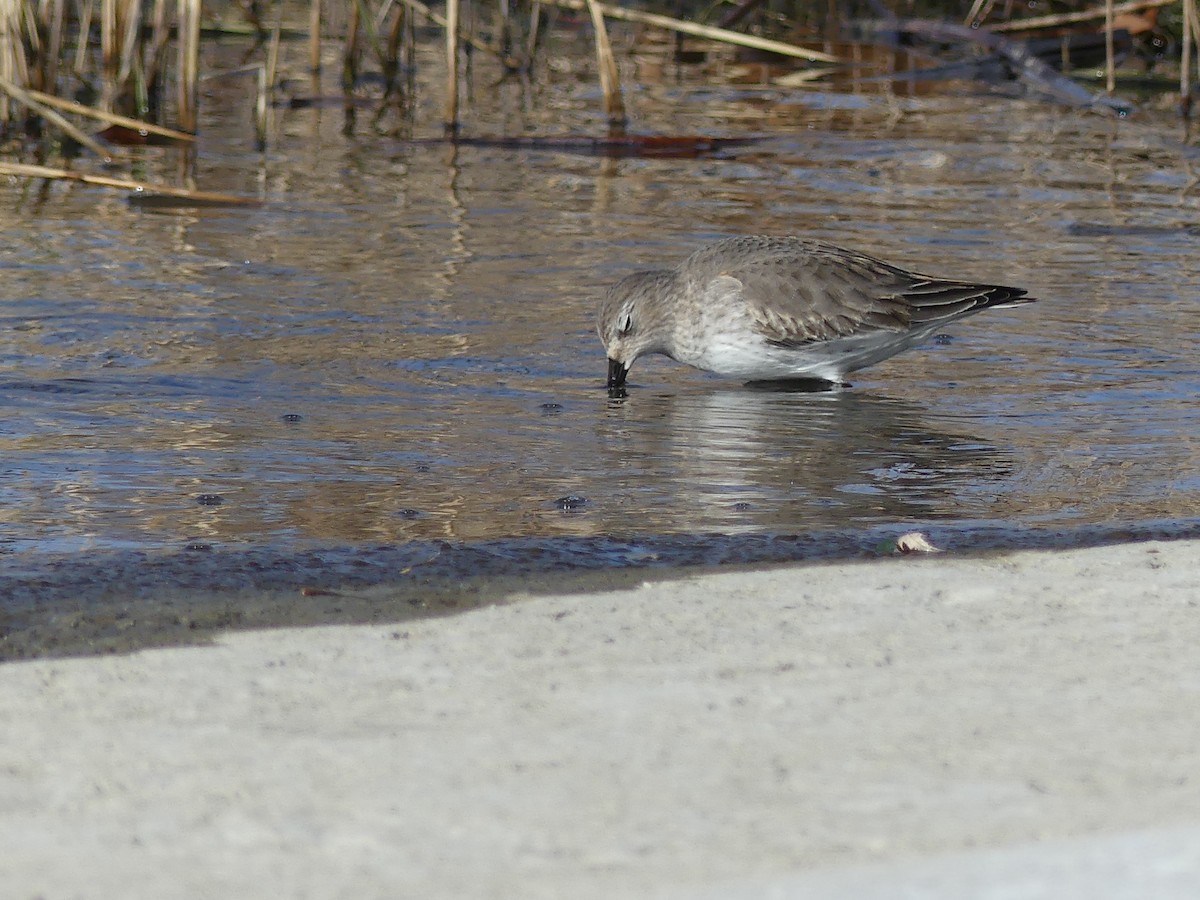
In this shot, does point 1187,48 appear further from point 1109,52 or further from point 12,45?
point 12,45

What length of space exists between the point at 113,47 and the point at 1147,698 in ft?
31.9

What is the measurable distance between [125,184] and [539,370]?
300cm

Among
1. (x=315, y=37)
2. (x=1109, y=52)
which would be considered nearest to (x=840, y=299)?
(x=1109, y=52)

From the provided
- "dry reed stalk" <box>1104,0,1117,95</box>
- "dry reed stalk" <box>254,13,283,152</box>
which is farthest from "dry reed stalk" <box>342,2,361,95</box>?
"dry reed stalk" <box>1104,0,1117,95</box>

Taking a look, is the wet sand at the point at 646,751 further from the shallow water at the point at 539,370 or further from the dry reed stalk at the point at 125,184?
the dry reed stalk at the point at 125,184

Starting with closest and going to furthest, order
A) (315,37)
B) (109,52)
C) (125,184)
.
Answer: (125,184) → (109,52) → (315,37)

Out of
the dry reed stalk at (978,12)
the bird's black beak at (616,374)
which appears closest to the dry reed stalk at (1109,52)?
the dry reed stalk at (978,12)

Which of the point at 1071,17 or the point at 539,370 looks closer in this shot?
the point at 539,370

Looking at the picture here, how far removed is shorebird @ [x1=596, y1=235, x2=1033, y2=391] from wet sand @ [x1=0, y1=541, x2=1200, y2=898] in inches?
131

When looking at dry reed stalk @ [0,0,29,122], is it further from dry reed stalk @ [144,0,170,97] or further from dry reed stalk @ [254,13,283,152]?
dry reed stalk @ [254,13,283,152]

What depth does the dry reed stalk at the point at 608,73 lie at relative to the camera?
1132 cm

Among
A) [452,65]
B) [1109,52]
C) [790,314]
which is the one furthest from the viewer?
[1109,52]

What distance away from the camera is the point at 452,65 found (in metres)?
11.6

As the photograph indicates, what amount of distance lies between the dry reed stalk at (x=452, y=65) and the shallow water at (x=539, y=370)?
224mm
